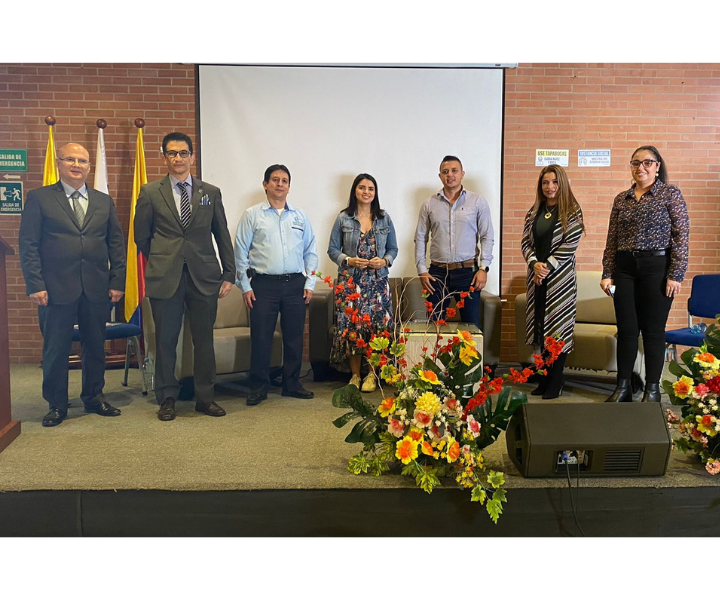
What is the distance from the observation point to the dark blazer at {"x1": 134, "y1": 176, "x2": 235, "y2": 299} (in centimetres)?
401

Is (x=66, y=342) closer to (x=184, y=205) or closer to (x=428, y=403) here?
(x=184, y=205)

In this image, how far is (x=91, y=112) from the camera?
5.15 m

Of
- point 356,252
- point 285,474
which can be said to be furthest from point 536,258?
point 285,474

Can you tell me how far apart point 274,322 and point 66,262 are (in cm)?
131

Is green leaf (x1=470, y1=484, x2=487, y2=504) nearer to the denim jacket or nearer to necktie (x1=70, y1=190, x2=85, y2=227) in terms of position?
the denim jacket

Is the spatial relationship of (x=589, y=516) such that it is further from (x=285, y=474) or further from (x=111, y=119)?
(x=111, y=119)

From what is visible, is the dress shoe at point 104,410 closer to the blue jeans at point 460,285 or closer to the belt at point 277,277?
the belt at point 277,277

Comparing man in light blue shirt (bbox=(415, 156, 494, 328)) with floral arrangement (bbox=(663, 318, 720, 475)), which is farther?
man in light blue shirt (bbox=(415, 156, 494, 328))

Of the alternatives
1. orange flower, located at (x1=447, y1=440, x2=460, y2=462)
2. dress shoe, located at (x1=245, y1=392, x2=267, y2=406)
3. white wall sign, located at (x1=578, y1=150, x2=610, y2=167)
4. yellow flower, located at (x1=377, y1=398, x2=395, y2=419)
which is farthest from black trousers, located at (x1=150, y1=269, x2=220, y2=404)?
white wall sign, located at (x1=578, y1=150, x2=610, y2=167)

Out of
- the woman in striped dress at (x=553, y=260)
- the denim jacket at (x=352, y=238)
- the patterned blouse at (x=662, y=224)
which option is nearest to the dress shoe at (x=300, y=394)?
the denim jacket at (x=352, y=238)

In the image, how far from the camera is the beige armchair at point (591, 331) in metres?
4.64

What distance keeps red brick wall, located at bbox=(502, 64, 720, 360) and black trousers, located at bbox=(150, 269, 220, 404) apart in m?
2.44

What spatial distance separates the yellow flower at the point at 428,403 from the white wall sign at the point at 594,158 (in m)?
3.27

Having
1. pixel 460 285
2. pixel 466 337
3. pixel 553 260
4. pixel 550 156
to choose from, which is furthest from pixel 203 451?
pixel 550 156
